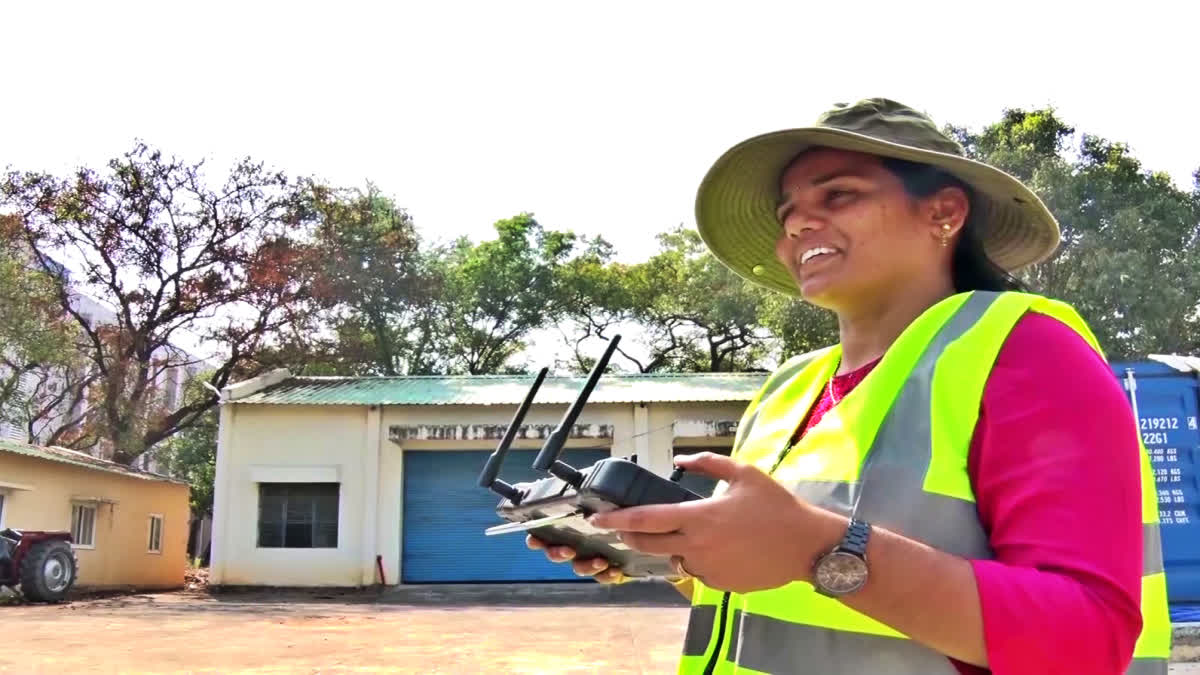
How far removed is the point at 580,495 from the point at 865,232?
67cm

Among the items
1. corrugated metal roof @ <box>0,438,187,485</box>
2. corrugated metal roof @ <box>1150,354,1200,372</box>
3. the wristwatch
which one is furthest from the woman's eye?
corrugated metal roof @ <box>0,438,187,485</box>

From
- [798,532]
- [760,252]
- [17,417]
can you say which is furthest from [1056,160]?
[17,417]

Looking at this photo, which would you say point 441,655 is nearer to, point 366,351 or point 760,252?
point 760,252

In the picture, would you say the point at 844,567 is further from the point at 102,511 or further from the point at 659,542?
the point at 102,511

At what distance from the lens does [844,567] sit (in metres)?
0.93

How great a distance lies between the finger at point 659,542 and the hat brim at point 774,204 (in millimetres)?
695

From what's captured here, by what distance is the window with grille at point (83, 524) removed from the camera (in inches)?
691

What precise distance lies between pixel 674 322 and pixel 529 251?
4.45 meters

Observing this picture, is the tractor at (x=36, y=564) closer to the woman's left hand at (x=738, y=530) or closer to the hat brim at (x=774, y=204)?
the hat brim at (x=774, y=204)

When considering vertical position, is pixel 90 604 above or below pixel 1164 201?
below

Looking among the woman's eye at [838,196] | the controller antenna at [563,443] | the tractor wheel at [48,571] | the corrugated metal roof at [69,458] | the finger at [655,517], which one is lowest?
the tractor wheel at [48,571]

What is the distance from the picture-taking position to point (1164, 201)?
1666 cm

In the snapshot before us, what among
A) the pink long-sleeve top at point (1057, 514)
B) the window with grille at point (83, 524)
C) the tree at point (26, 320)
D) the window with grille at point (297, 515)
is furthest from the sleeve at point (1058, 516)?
the tree at point (26, 320)

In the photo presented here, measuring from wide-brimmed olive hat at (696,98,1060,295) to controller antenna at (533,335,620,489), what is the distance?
0.47m
